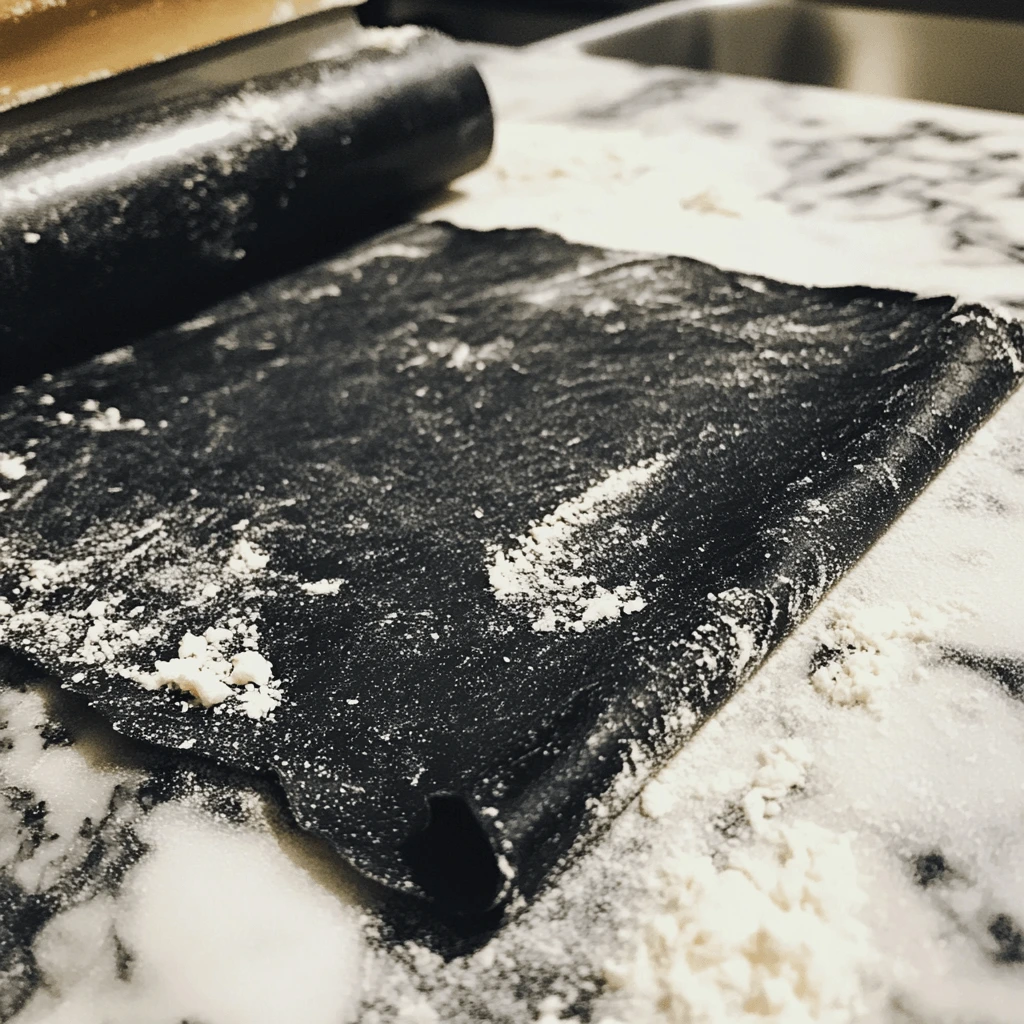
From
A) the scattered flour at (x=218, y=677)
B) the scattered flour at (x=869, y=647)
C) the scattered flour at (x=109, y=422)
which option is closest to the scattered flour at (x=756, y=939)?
the scattered flour at (x=869, y=647)

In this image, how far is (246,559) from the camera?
870 mm

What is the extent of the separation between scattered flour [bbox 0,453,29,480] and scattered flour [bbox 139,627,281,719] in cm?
39

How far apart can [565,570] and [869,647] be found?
0.25m

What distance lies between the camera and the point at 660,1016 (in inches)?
20.9

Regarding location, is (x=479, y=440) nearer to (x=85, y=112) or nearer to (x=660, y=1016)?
(x=660, y=1016)

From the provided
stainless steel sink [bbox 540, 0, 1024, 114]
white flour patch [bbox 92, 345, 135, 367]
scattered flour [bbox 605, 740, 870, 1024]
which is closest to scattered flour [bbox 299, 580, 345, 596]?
scattered flour [bbox 605, 740, 870, 1024]

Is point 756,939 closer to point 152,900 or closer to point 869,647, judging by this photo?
point 869,647

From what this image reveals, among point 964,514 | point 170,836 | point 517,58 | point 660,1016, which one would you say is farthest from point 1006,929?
point 517,58

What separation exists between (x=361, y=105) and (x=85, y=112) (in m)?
0.38

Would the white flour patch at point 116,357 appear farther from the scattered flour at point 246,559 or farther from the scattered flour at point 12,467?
the scattered flour at point 246,559

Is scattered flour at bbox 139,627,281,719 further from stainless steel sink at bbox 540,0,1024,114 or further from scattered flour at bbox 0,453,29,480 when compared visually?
stainless steel sink at bbox 540,0,1024,114

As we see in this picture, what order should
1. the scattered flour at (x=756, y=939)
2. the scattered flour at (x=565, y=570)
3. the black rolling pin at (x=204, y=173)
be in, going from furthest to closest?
the black rolling pin at (x=204, y=173), the scattered flour at (x=565, y=570), the scattered flour at (x=756, y=939)

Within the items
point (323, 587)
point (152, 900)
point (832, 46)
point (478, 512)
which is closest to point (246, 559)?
point (323, 587)

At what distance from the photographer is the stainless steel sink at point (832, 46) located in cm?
190
